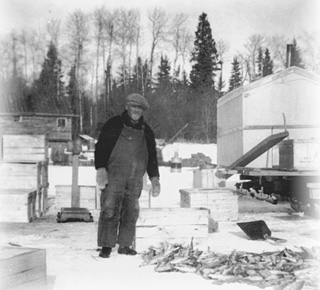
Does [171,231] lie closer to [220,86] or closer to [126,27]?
[126,27]

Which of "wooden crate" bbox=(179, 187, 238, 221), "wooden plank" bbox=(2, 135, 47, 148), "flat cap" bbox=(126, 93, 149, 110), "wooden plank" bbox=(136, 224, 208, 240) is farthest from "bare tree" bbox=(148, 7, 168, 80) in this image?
"wooden plank" bbox=(2, 135, 47, 148)

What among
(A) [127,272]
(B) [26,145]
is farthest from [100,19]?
(A) [127,272]

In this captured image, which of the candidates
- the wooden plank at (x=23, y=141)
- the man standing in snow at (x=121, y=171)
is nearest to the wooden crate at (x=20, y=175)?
the wooden plank at (x=23, y=141)

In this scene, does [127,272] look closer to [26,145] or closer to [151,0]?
[151,0]

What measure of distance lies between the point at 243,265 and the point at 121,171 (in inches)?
66.1

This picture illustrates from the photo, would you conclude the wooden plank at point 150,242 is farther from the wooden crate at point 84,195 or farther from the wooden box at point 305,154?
the wooden crate at point 84,195

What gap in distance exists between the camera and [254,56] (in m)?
11.1

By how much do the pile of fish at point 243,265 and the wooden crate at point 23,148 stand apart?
4321mm

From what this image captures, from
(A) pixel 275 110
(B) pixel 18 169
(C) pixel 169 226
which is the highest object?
(A) pixel 275 110

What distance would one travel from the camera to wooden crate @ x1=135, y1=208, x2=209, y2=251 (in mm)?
6016

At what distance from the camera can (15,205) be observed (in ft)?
27.5

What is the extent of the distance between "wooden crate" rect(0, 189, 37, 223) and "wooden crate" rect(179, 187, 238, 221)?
268 cm

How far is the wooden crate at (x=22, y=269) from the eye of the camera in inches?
135

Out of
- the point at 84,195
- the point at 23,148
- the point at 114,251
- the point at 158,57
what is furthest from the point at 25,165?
the point at 114,251
